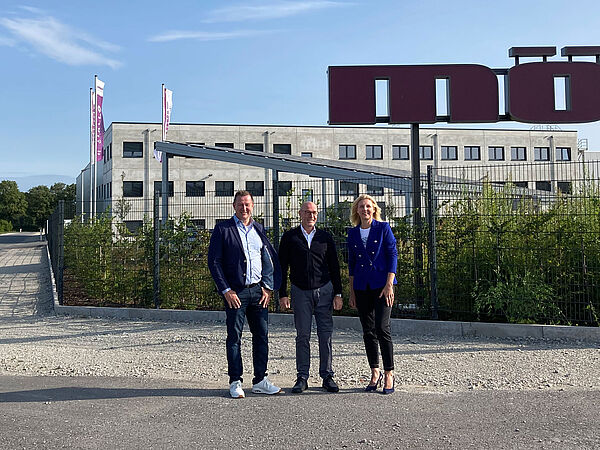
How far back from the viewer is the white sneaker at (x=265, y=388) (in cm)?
559

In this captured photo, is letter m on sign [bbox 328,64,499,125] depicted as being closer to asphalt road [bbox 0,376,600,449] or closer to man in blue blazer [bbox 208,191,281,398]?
man in blue blazer [bbox 208,191,281,398]

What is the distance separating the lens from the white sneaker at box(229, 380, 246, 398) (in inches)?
215

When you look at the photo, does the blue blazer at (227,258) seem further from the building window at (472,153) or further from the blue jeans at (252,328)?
the building window at (472,153)

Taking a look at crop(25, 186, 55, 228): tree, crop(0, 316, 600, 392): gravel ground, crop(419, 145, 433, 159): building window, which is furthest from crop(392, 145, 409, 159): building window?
crop(25, 186, 55, 228): tree

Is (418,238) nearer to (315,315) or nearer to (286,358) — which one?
(286,358)

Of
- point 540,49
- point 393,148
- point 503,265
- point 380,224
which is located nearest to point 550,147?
point 393,148

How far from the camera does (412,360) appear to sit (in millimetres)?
7066

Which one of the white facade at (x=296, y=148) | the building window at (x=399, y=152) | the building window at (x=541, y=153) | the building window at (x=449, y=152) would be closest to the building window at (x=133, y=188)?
the white facade at (x=296, y=148)

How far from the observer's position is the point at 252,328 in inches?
228

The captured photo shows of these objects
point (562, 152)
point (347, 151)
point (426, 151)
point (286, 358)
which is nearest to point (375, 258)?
point (286, 358)

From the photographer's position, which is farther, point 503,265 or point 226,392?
point 503,265

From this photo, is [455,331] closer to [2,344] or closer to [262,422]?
[262,422]

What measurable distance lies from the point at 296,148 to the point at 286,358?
134 feet

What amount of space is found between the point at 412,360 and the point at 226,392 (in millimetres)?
2490
